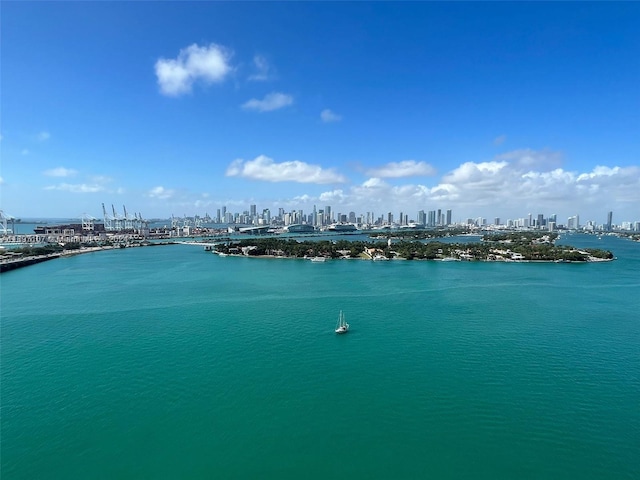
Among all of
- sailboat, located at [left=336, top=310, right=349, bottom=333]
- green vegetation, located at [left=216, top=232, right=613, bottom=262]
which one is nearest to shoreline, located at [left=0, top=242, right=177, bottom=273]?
green vegetation, located at [left=216, top=232, right=613, bottom=262]

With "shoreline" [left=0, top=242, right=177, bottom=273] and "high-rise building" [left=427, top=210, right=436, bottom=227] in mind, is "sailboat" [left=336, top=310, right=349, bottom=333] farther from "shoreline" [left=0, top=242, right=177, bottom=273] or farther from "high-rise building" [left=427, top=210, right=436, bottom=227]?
"high-rise building" [left=427, top=210, right=436, bottom=227]

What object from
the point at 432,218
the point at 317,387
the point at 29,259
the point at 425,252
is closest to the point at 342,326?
the point at 317,387

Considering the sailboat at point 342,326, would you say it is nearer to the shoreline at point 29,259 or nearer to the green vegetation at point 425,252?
the green vegetation at point 425,252

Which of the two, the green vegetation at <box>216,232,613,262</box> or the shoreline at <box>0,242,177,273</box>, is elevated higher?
the shoreline at <box>0,242,177,273</box>

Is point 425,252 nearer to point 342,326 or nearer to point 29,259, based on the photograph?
point 342,326

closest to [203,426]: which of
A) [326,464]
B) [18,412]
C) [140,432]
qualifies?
[140,432]

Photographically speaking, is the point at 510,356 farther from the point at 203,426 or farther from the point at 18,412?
the point at 18,412

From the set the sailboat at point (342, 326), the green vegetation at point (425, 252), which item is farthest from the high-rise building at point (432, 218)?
the sailboat at point (342, 326)

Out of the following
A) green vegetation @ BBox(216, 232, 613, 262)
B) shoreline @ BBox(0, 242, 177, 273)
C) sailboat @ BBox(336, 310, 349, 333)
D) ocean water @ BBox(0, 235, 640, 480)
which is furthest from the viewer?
green vegetation @ BBox(216, 232, 613, 262)
